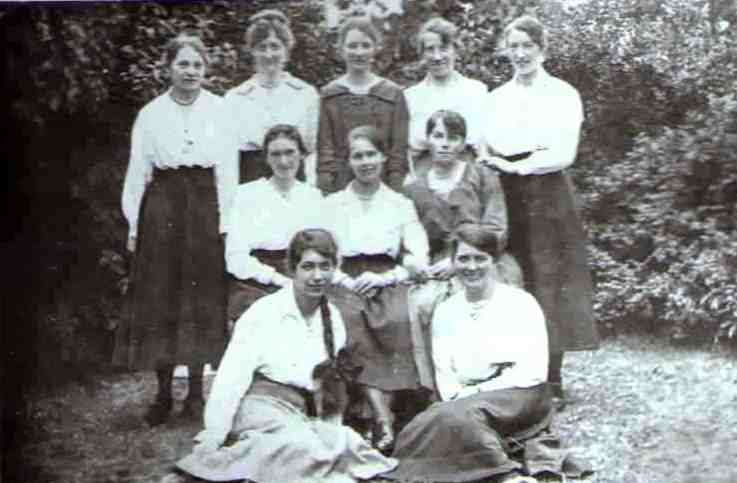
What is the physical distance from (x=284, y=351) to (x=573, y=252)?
1.31m

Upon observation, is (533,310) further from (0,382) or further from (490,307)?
(0,382)

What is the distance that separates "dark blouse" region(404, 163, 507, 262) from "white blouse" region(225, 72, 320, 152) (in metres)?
0.58

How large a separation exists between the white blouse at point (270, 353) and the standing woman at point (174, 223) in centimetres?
16

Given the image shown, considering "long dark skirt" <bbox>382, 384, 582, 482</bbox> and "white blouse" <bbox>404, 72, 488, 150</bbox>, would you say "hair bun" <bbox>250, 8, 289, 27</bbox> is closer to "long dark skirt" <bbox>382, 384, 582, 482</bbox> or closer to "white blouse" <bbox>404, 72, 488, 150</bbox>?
"white blouse" <bbox>404, 72, 488, 150</bbox>

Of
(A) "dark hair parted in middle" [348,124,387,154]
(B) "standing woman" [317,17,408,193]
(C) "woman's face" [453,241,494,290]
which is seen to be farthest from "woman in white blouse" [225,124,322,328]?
(C) "woman's face" [453,241,494,290]

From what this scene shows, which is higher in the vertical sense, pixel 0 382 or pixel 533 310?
pixel 533 310

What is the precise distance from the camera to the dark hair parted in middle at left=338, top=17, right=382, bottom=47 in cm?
461

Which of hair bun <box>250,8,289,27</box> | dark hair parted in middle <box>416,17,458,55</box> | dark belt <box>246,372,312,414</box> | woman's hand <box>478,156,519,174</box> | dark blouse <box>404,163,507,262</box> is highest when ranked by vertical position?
hair bun <box>250,8,289,27</box>

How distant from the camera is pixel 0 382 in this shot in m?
4.71

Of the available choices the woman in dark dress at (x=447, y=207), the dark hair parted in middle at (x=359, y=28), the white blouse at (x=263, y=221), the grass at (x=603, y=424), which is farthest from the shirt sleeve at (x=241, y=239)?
the dark hair parted in middle at (x=359, y=28)

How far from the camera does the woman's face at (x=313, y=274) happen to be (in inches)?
178

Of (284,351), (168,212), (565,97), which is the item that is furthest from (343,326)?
(565,97)

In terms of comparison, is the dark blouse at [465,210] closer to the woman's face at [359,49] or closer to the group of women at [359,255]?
the group of women at [359,255]

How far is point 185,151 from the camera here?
4.62 meters
